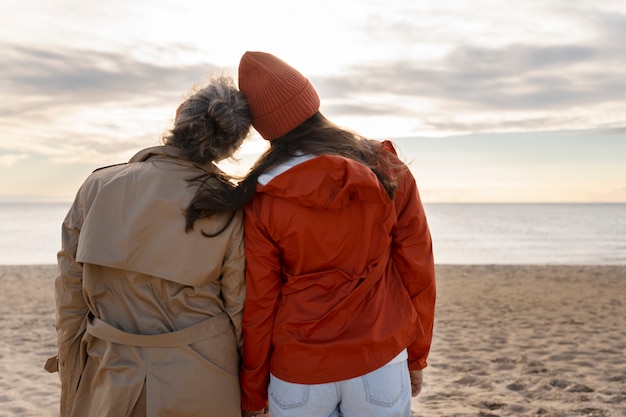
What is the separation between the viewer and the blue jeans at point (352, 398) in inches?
83.8

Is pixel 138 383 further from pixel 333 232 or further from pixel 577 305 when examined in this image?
pixel 577 305

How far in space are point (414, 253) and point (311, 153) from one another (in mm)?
565

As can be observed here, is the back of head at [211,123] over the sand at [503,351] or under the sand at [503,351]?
over

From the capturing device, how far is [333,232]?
7.22 feet

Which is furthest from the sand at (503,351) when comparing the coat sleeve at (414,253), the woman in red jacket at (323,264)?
the woman in red jacket at (323,264)

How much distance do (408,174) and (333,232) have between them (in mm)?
419

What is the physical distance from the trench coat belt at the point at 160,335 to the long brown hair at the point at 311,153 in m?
0.41

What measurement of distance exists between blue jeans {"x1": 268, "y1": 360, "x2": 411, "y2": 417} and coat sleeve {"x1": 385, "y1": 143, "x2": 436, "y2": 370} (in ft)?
0.92

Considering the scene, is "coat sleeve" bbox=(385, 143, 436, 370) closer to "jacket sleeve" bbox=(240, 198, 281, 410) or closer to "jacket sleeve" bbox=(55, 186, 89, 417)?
"jacket sleeve" bbox=(240, 198, 281, 410)

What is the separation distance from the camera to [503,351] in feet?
21.2

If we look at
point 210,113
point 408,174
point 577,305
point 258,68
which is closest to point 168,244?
point 210,113

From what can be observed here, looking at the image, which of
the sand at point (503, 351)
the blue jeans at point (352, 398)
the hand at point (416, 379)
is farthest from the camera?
the sand at point (503, 351)

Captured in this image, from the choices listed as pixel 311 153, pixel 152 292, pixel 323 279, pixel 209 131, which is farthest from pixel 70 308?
pixel 311 153

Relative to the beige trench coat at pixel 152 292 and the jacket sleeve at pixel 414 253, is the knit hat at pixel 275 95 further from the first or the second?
the jacket sleeve at pixel 414 253
